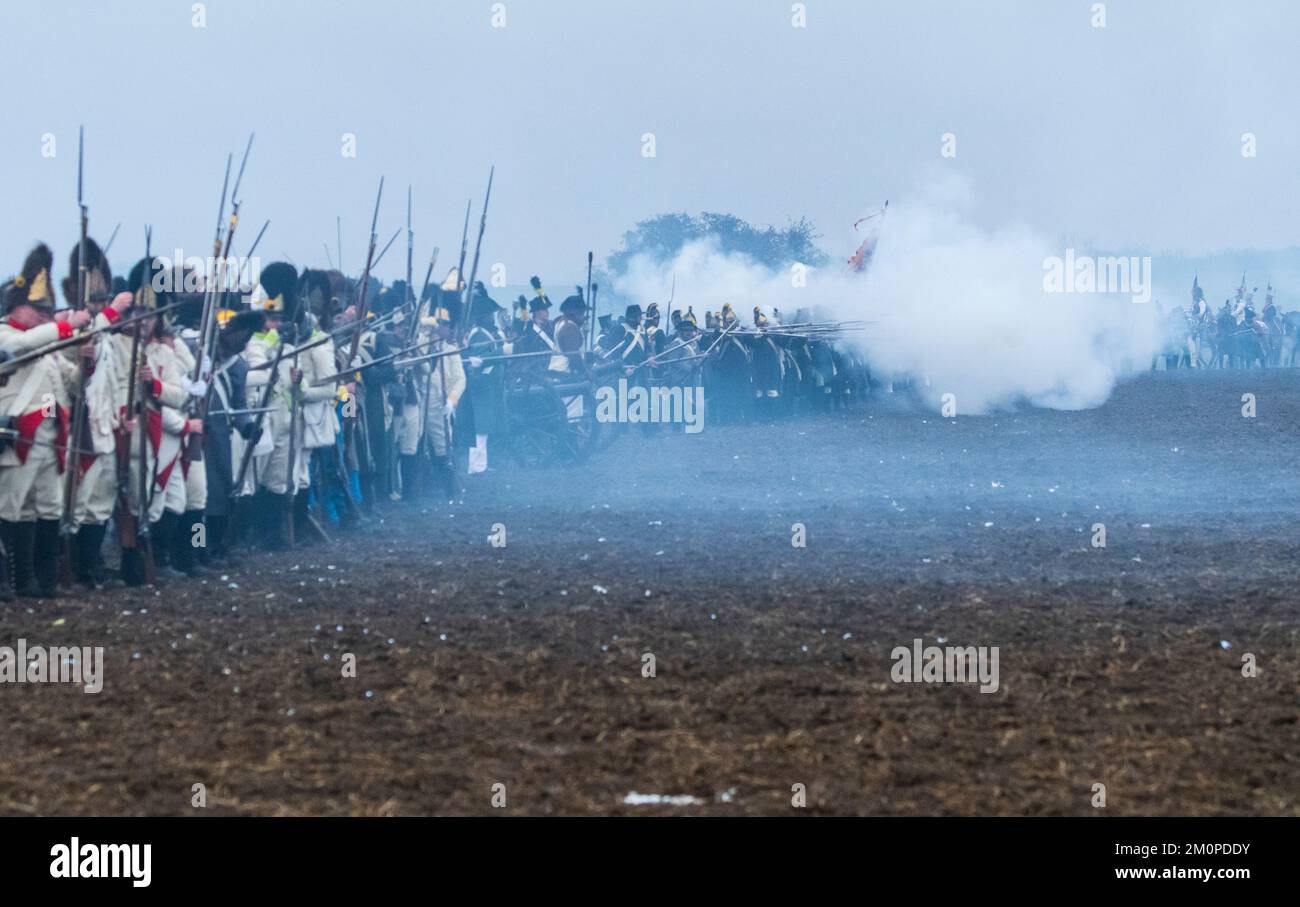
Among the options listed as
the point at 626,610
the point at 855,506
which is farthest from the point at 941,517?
the point at 626,610

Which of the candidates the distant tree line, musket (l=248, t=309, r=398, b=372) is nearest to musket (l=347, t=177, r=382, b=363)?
musket (l=248, t=309, r=398, b=372)

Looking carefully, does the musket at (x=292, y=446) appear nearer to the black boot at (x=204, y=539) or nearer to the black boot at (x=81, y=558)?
the black boot at (x=204, y=539)

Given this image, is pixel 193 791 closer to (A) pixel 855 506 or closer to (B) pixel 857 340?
(A) pixel 855 506

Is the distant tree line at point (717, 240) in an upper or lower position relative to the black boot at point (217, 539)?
upper

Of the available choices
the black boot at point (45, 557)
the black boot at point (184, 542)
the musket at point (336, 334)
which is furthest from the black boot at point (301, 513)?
the black boot at point (45, 557)

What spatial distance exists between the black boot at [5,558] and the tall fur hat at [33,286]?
136cm

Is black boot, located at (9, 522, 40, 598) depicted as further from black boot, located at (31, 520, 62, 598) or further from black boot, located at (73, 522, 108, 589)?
black boot, located at (73, 522, 108, 589)

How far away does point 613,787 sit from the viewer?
253 inches

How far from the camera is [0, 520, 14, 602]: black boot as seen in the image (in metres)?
10.9

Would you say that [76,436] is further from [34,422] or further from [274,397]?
[274,397]

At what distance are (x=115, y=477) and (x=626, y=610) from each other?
3547 mm

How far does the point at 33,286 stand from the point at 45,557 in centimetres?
172

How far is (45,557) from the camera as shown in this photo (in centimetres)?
1102

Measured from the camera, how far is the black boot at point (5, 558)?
35.7 ft
